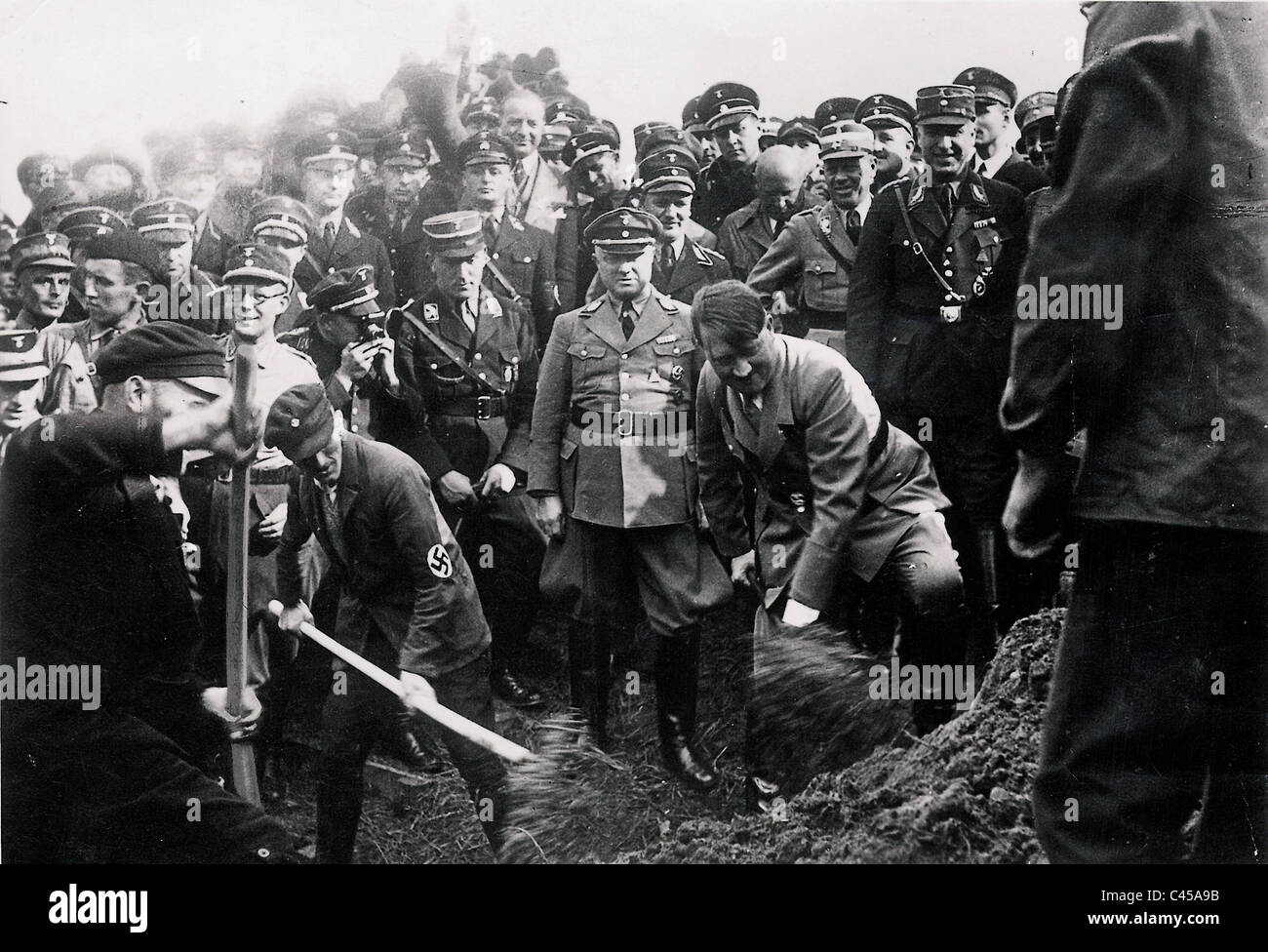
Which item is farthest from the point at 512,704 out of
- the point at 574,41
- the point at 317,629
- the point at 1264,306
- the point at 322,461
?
the point at 1264,306

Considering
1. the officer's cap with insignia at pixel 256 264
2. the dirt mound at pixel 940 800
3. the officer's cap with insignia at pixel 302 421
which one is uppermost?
the officer's cap with insignia at pixel 256 264

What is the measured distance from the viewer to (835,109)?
4434mm

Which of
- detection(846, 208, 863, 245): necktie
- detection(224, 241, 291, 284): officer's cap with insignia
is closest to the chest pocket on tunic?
detection(846, 208, 863, 245): necktie

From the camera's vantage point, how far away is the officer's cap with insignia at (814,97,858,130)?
441 cm

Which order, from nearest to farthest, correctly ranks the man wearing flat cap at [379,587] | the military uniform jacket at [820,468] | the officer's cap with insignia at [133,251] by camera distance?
the military uniform jacket at [820,468] < the man wearing flat cap at [379,587] < the officer's cap with insignia at [133,251]

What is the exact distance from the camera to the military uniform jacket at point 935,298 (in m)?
4.38

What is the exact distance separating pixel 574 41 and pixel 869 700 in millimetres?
2289

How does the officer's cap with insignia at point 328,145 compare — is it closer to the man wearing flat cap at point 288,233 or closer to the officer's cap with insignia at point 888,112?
the man wearing flat cap at point 288,233

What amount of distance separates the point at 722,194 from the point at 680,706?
1680 mm

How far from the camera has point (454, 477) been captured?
14.8 ft

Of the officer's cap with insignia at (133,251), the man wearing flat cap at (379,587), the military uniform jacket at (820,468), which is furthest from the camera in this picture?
the officer's cap with insignia at (133,251)

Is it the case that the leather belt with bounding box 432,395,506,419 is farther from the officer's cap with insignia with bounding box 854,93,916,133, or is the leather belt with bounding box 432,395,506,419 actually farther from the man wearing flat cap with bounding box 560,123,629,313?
the officer's cap with insignia with bounding box 854,93,916,133

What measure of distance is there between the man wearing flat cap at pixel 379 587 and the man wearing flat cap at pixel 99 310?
1.95 ft

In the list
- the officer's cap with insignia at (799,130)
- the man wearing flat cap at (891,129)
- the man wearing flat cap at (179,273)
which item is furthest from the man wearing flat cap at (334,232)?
the man wearing flat cap at (891,129)
